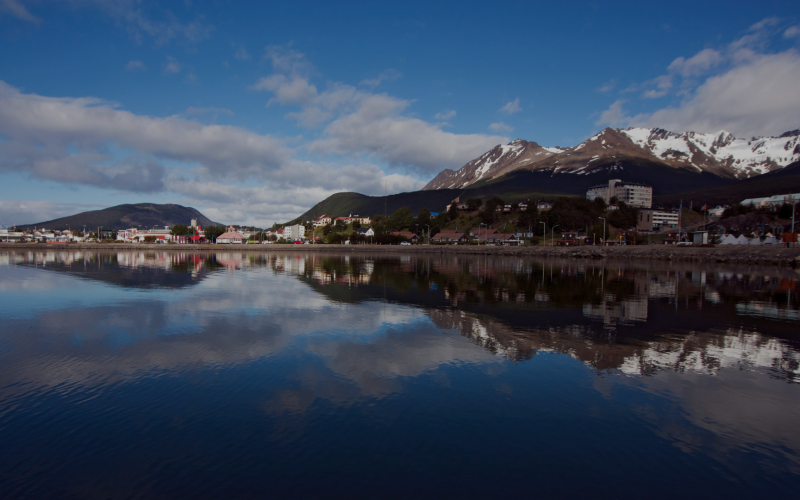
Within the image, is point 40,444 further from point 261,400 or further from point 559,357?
point 559,357

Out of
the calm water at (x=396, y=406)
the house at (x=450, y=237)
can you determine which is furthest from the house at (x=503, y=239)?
the calm water at (x=396, y=406)

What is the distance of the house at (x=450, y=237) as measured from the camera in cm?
16762

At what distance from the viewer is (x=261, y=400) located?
10062 mm

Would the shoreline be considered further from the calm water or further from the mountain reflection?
the calm water

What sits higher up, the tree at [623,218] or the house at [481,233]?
the tree at [623,218]

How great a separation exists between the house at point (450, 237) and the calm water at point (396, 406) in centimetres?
14720

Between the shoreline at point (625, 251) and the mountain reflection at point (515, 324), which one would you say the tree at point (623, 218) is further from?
the mountain reflection at point (515, 324)

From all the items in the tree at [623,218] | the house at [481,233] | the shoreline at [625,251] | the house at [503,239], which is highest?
the tree at [623,218]

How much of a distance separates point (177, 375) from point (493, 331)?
11.9m

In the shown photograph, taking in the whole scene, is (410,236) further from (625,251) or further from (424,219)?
(625,251)

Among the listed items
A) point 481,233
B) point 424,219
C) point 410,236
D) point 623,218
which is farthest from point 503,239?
point 623,218

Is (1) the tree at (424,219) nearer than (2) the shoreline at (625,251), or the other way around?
(2) the shoreline at (625,251)

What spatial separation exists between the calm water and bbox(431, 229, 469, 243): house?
14720cm

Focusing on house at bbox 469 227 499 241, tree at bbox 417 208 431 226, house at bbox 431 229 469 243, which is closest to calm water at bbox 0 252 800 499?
house at bbox 469 227 499 241
